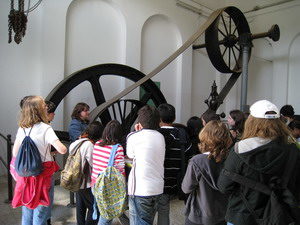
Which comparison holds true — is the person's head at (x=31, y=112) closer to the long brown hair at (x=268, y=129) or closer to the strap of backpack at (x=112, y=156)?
the strap of backpack at (x=112, y=156)

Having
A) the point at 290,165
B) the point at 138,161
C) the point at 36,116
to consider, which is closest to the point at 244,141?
the point at 290,165

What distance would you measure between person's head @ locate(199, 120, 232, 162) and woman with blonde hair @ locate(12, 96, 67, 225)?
0.95 m

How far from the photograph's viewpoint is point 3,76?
403 centimetres

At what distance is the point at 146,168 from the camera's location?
6.26ft

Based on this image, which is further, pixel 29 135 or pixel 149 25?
pixel 149 25

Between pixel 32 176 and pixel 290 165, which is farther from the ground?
pixel 290 165

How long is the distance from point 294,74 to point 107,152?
256 inches

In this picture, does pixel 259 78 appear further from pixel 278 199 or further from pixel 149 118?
pixel 278 199

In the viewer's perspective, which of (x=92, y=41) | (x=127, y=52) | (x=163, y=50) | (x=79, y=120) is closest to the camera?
(x=79, y=120)

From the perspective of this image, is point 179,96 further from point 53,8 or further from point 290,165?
point 290,165

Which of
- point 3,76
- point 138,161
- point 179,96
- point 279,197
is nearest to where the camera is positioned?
point 279,197

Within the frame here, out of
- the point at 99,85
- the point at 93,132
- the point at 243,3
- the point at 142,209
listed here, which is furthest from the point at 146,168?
the point at 243,3

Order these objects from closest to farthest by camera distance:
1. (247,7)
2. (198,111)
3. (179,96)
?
(179,96) → (198,111) → (247,7)

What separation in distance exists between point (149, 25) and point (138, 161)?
425cm
